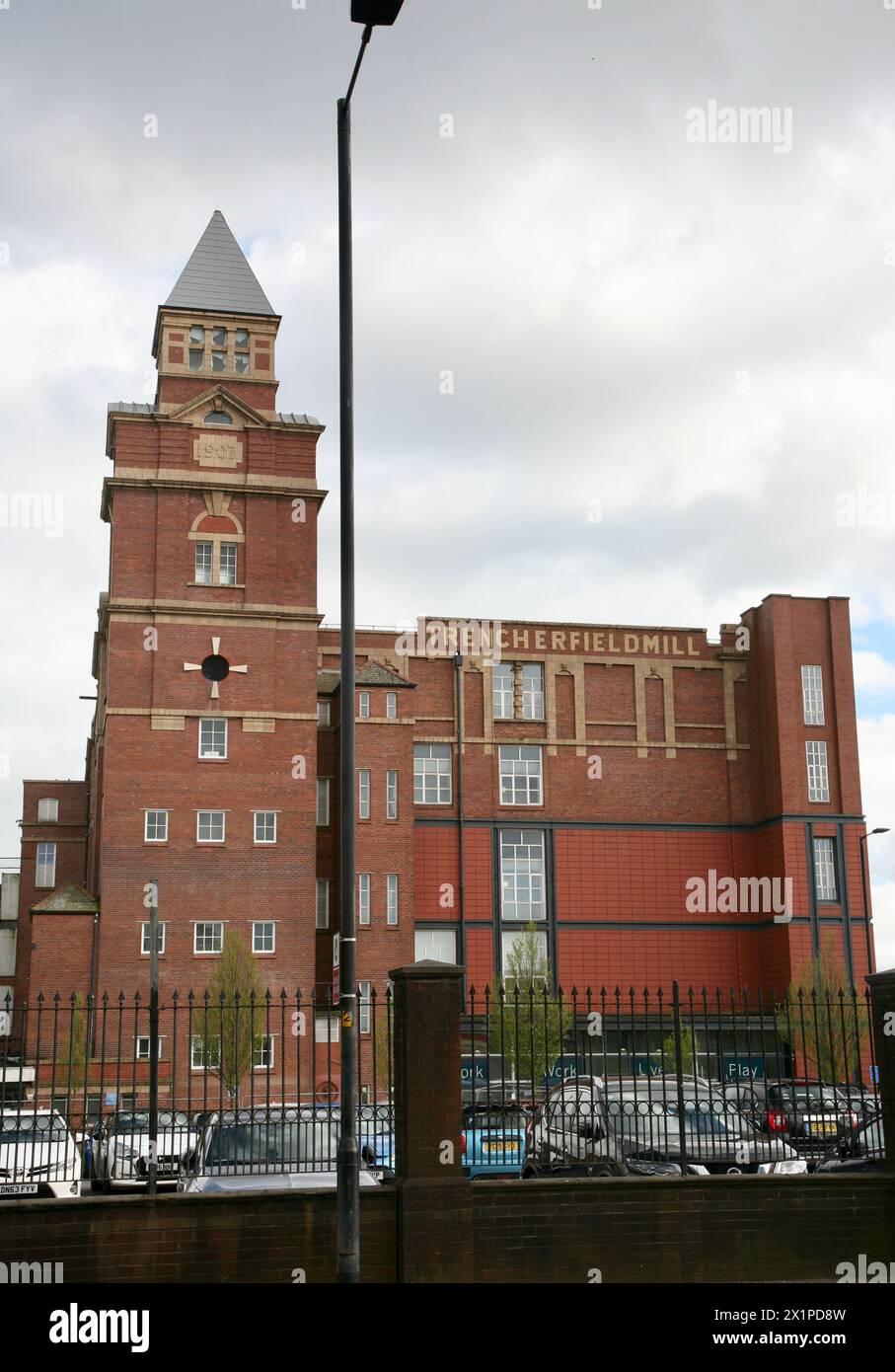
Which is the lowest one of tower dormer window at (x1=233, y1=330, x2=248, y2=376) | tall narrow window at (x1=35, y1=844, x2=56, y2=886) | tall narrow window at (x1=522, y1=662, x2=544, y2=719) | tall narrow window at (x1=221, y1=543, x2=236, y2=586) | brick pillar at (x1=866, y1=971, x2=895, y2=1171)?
brick pillar at (x1=866, y1=971, x2=895, y2=1171)

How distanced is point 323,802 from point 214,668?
7195 millimetres

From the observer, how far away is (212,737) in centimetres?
5034

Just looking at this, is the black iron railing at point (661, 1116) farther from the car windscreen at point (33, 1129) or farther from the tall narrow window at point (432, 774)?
the tall narrow window at point (432, 774)

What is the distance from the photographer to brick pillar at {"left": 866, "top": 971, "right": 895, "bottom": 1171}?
1551 cm

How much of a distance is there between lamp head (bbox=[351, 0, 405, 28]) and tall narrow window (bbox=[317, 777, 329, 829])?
42920 mm

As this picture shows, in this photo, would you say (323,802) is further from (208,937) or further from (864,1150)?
(864,1150)

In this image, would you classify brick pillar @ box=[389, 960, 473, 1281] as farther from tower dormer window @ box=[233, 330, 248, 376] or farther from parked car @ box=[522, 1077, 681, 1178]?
tower dormer window @ box=[233, 330, 248, 376]

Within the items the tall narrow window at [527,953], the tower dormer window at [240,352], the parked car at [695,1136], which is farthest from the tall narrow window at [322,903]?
the parked car at [695,1136]

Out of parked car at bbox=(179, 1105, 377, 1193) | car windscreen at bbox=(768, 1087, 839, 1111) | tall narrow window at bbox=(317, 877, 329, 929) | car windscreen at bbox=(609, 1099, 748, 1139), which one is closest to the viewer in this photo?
parked car at bbox=(179, 1105, 377, 1193)

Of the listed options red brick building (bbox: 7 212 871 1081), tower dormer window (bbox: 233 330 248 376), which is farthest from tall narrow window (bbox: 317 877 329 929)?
tower dormer window (bbox: 233 330 248 376)

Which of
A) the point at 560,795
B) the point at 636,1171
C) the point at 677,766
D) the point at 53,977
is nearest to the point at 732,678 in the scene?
the point at 677,766

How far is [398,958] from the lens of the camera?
51906mm

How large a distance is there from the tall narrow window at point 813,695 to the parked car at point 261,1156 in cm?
4584

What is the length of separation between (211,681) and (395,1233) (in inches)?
1479
